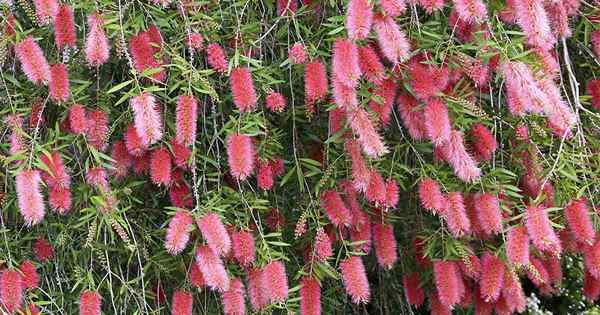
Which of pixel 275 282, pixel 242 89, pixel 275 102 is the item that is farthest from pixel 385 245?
pixel 242 89

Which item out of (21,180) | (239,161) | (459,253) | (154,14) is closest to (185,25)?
(154,14)

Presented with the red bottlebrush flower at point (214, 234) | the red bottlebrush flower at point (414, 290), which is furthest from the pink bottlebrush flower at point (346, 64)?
the red bottlebrush flower at point (414, 290)

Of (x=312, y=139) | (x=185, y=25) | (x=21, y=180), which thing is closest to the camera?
(x=21, y=180)

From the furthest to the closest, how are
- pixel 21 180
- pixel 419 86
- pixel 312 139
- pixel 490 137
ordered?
pixel 312 139, pixel 490 137, pixel 419 86, pixel 21 180

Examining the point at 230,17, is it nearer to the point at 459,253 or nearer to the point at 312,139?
the point at 312,139

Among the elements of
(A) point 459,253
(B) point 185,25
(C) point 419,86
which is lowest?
(A) point 459,253

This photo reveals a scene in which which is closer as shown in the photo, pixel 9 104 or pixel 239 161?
pixel 239 161

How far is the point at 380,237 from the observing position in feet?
8.05

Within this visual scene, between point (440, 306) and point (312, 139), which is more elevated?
point (312, 139)

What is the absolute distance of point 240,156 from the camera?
202cm

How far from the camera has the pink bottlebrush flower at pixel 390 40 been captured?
194 cm

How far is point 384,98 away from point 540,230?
0.52 m

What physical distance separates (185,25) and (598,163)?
1.37 metres

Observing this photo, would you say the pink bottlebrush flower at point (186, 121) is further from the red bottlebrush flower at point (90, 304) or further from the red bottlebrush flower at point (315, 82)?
the red bottlebrush flower at point (90, 304)
